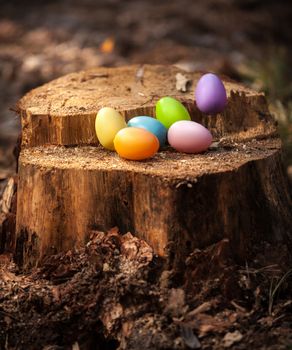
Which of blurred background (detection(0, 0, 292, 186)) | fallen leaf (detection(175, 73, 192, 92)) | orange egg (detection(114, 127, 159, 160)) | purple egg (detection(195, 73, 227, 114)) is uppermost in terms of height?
blurred background (detection(0, 0, 292, 186))

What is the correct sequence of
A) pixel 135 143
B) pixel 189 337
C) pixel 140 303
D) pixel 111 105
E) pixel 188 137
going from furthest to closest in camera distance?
pixel 111 105
pixel 188 137
pixel 135 143
pixel 140 303
pixel 189 337

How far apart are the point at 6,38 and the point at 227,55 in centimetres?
229

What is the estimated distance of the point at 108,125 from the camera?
2.90 meters

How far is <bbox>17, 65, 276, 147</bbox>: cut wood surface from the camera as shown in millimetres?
3057

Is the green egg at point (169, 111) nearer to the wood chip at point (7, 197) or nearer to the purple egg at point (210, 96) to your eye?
the purple egg at point (210, 96)

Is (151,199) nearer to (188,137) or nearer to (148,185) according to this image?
(148,185)

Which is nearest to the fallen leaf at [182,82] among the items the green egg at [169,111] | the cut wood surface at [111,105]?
the cut wood surface at [111,105]

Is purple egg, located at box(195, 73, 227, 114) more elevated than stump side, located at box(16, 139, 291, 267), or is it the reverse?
purple egg, located at box(195, 73, 227, 114)

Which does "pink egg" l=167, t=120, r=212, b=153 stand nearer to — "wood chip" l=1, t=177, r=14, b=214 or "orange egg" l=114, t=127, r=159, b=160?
"orange egg" l=114, t=127, r=159, b=160

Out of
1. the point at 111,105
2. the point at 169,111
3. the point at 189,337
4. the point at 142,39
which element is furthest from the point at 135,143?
the point at 142,39

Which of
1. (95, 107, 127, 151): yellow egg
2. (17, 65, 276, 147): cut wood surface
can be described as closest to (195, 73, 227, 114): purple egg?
(17, 65, 276, 147): cut wood surface

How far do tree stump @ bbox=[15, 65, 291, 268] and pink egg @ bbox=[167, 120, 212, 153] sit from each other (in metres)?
0.04

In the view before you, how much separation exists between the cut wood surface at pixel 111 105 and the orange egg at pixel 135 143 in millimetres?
283

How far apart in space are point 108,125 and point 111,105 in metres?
0.30
